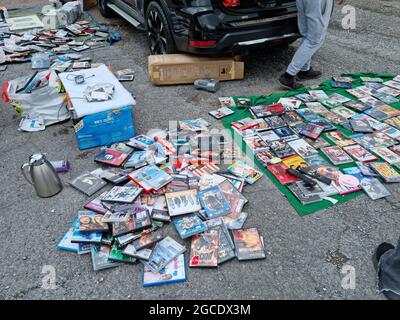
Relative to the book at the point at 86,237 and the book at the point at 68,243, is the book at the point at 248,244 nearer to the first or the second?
the book at the point at 86,237

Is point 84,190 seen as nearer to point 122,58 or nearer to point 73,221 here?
point 73,221

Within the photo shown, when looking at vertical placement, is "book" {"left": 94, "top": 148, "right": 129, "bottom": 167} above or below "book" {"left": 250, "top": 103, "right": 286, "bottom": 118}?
above

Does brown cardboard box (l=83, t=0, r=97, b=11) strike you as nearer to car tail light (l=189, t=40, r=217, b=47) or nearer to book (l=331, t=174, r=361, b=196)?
car tail light (l=189, t=40, r=217, b=47)

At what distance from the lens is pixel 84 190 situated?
270 centimetres

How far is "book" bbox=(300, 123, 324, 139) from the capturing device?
129 inches

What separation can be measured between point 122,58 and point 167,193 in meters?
3.21

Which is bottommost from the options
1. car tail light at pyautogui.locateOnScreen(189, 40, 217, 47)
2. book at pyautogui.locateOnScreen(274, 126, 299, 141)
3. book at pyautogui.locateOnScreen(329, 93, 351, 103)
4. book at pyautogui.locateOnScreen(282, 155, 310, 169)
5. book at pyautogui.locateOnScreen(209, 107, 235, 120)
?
book at pyautogui.locateOnScreen(282, 155, 310, 169)

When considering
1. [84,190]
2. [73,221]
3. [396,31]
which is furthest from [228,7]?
[396,31]

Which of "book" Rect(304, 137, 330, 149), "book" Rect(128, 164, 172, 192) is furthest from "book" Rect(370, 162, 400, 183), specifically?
"book" Rect(128, 164, 172, 192)

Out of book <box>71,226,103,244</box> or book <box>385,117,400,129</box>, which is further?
book <box>385,117,400,129</box>

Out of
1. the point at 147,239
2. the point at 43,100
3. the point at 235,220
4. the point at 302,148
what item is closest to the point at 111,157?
the point at 147,239

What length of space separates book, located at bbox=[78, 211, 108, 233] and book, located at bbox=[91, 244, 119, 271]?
113mm

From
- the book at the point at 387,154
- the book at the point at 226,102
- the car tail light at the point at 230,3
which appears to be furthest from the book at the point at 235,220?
the car tail light at the point at 230,3

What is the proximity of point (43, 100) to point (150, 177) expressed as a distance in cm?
164
